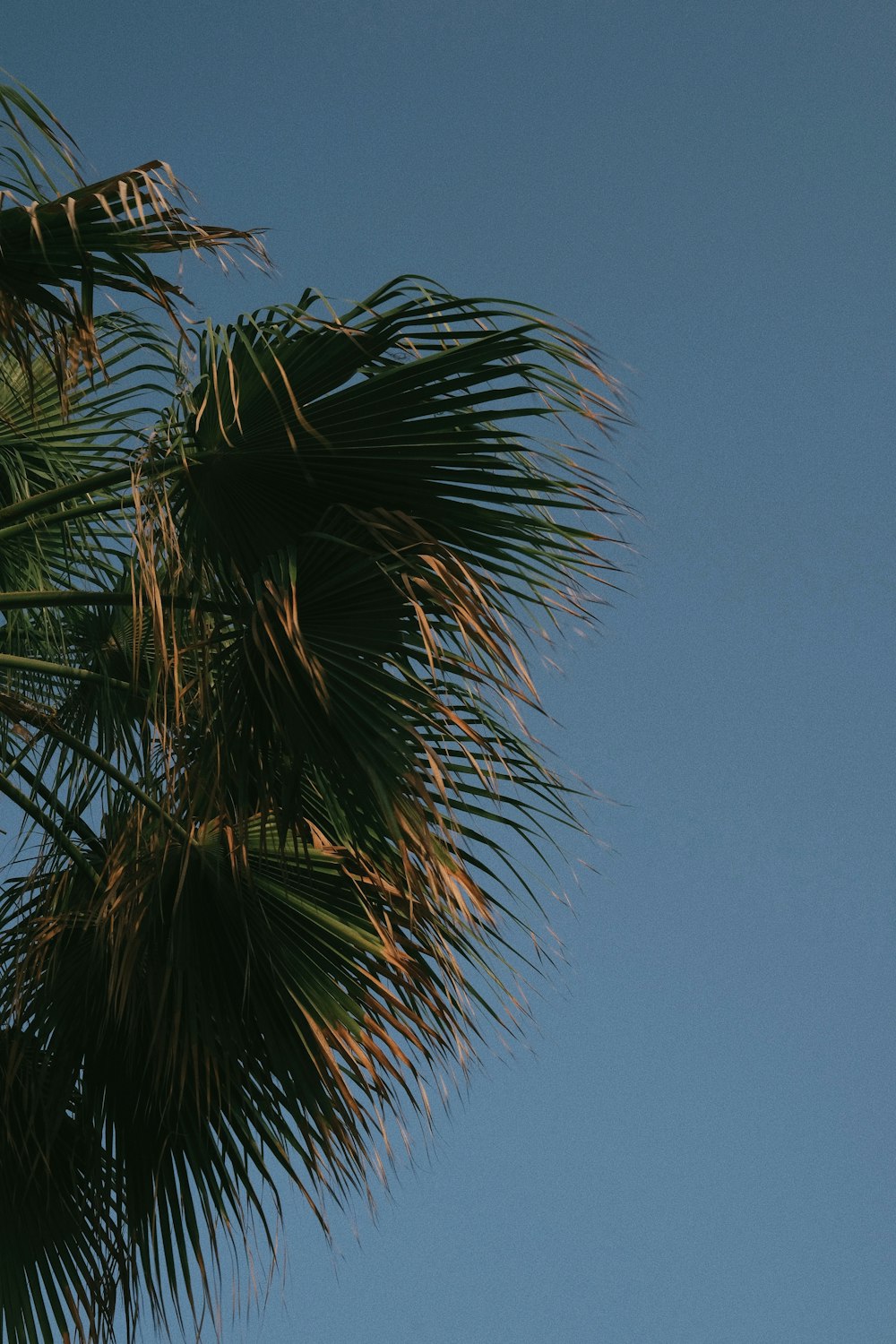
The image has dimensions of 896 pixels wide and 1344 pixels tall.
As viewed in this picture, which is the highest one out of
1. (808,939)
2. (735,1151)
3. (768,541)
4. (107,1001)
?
(768,541)

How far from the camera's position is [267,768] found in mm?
2947

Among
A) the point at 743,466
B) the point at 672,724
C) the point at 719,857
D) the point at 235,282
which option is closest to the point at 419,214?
the point at 743,466

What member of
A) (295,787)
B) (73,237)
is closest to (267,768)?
(295,787)

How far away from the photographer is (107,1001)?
3225mm

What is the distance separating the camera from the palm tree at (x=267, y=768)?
2844 millimetres

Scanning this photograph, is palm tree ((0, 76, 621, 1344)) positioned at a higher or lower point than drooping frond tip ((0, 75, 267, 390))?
lower

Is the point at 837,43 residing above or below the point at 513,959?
above

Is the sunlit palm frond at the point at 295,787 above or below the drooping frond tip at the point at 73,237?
below

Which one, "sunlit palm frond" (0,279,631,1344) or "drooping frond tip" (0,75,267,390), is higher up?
"drooping frond tip" (0,75,267,390)

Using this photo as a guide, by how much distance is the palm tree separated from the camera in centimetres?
284

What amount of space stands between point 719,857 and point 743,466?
320cm

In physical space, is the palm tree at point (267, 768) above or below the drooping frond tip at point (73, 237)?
below

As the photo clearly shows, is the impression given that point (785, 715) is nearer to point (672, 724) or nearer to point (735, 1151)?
point (672, 724)

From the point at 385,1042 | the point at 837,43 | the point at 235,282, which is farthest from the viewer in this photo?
the point at 837,43
